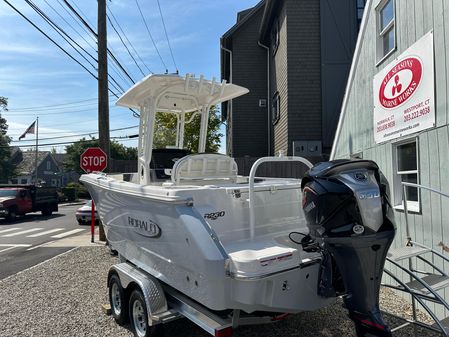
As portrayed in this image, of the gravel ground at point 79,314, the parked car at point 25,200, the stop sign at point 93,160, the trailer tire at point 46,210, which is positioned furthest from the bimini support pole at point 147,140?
the trailer tire at point 46,210

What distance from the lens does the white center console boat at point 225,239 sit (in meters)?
2.79

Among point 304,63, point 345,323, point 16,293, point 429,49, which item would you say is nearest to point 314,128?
point 304,63

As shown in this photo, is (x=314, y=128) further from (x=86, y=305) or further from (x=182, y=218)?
(x=182, y=218)

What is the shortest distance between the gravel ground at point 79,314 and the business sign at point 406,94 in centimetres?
234

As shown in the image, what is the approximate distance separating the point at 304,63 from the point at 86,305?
9031mm

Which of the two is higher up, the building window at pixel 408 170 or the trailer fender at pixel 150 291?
the building window at pixel 408 170

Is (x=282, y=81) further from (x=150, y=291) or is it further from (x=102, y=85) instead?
(x=150, y=291)

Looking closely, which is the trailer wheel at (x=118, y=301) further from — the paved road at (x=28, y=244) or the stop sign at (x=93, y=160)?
the stop sign at (x=93, y=160)

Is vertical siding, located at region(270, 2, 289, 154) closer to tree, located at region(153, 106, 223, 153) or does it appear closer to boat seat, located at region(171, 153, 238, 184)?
tree, located at region(153, 106, 223, 153)

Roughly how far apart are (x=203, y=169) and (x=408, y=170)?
2915 millimetres

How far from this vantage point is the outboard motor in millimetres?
2732

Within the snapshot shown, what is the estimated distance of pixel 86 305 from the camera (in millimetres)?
5605

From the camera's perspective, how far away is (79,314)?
5.25m

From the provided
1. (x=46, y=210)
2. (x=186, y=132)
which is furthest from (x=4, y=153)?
(x=186, y=132)
